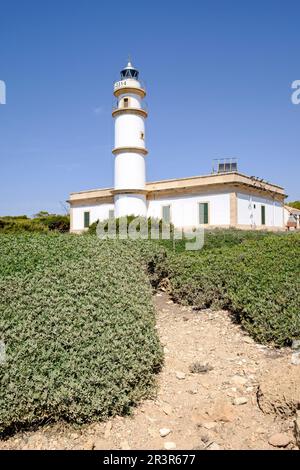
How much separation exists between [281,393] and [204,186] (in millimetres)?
19721

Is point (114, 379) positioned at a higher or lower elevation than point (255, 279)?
lower

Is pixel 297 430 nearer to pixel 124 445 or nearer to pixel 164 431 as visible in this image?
pixel 164 431

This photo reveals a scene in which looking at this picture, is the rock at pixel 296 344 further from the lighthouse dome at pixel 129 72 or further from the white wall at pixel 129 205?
the lighthouse dome at pixel 129 72

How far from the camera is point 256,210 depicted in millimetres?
23953

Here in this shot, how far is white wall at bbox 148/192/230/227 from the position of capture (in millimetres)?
22125

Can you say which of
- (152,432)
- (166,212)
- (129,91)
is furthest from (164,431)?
(129,91)

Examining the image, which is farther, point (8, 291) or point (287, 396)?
point (8, 291)

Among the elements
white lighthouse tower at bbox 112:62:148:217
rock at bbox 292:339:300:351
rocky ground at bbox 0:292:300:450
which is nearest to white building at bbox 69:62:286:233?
white lighthouse tower at bbox 112:62:148:217

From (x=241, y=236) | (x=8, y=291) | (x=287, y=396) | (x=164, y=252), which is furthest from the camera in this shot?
(x=241, y=236)
